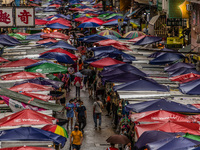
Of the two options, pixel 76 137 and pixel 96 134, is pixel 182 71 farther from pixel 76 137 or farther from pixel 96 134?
pixel 76 137

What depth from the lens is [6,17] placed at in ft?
70.7

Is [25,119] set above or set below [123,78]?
above

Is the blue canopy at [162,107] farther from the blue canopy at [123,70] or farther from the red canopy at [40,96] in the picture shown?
the blue canopy at [123,70]

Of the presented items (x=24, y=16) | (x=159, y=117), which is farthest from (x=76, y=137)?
(x=24, y=16)

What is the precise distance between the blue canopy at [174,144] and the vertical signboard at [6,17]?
508 inches

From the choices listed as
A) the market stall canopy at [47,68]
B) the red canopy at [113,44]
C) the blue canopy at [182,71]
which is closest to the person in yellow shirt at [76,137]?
the market stall canopy at [47,68]

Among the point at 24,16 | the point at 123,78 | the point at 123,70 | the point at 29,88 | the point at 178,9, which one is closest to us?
the point at 29,88

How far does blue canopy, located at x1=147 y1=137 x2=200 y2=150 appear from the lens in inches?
382

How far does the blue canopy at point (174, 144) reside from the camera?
9711 mm

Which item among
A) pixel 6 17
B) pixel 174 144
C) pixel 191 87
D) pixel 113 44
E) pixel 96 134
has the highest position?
pixel 6 17

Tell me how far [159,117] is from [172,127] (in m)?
1.36

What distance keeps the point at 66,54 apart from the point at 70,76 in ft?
9.54

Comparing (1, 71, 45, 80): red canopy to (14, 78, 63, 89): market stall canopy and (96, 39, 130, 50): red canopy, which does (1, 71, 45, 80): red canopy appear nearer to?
(14, 78, 63, 89): market stall canopy

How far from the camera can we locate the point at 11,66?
71.7ft
